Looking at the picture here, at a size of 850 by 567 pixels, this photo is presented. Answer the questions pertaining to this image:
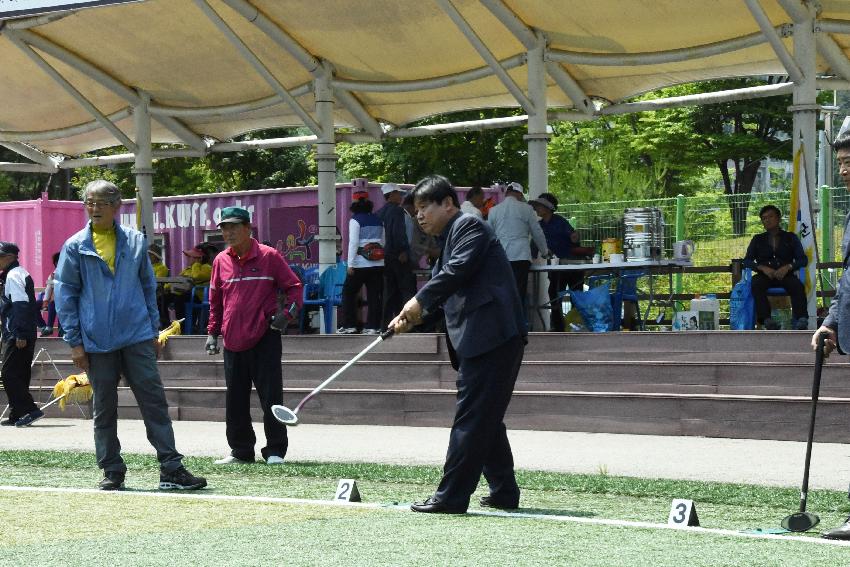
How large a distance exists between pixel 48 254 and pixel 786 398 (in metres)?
16.1

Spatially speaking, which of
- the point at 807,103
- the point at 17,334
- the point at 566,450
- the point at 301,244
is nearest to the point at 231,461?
the point at 566,450

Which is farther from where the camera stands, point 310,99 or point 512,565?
point 310,99

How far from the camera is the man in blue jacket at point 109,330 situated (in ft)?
30.3

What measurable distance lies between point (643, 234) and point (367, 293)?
10.7 ft

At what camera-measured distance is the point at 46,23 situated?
62.2 ft

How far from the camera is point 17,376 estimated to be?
1594 cm

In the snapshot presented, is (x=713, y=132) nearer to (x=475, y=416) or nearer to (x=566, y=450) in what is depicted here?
(x=566, y=450)

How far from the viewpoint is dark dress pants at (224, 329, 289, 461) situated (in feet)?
36.3

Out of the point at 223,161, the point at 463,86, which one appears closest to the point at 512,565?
the point at 463,86

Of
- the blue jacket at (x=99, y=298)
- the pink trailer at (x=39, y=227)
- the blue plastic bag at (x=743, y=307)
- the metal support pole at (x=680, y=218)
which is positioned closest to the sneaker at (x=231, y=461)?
the blue jacket at (x=99, y=298)

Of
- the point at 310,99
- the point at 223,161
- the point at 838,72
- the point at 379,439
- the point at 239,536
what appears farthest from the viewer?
the point at 223,161

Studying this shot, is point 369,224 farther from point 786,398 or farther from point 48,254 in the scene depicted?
point 48,254

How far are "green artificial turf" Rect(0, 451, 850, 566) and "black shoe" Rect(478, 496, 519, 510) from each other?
90 mm

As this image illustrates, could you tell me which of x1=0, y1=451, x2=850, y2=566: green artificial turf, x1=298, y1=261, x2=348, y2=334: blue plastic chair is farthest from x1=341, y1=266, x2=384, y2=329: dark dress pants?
x1=0, y1=451, x2=850, y2=566: green artificial turf
